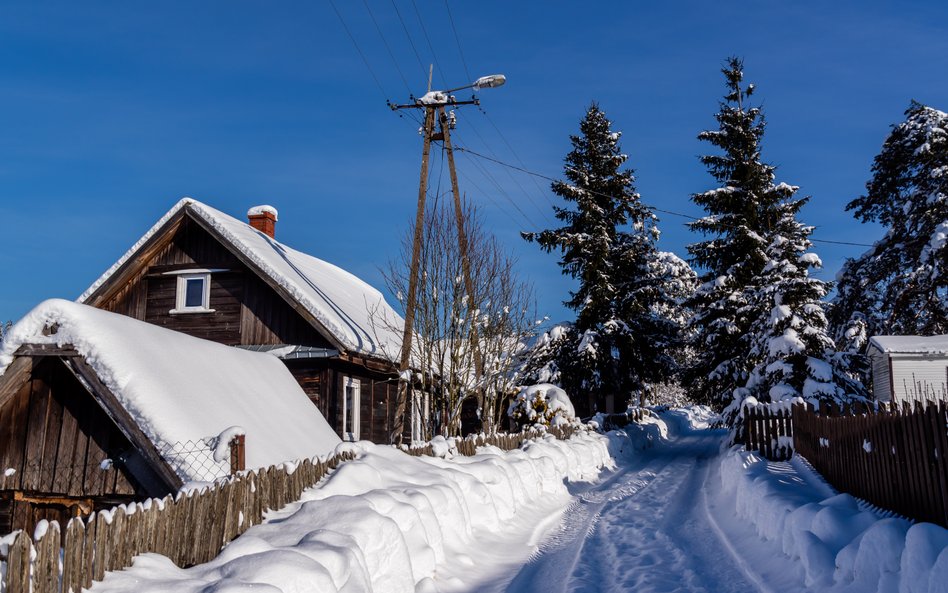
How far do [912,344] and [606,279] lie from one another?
11880 millimetres

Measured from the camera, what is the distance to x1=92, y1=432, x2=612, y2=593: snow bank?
452cm

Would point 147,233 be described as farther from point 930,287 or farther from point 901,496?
point 930,287

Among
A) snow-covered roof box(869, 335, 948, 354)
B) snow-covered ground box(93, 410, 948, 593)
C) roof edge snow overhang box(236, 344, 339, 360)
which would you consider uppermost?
snow-covered roof box(869, 335, 948, 354)

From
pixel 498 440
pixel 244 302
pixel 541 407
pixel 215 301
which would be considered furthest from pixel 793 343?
pixel 215 301

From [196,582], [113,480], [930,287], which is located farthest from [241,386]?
[930,287]

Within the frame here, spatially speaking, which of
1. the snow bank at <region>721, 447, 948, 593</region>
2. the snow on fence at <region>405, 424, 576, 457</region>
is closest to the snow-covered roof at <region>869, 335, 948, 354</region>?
the snow on fence at <region>405, 424, 576, 457</region>

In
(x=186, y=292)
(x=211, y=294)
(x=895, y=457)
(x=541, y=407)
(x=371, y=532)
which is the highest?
(x=186, y=292)

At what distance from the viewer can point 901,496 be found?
7.20 metres

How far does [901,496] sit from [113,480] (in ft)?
32.9

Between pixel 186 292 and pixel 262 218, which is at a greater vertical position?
pixel 262 218

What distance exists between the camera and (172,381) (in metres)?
10.1

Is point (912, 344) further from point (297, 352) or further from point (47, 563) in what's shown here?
point (47, 563)

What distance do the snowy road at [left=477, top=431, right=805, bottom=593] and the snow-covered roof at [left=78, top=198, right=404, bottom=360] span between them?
23.3ft

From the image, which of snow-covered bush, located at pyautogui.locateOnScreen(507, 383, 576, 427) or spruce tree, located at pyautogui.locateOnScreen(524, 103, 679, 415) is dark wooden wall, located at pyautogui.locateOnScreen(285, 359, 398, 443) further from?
spruce tree, located at pyautogui.locateOnScreen(524, 103, 679, 415)
